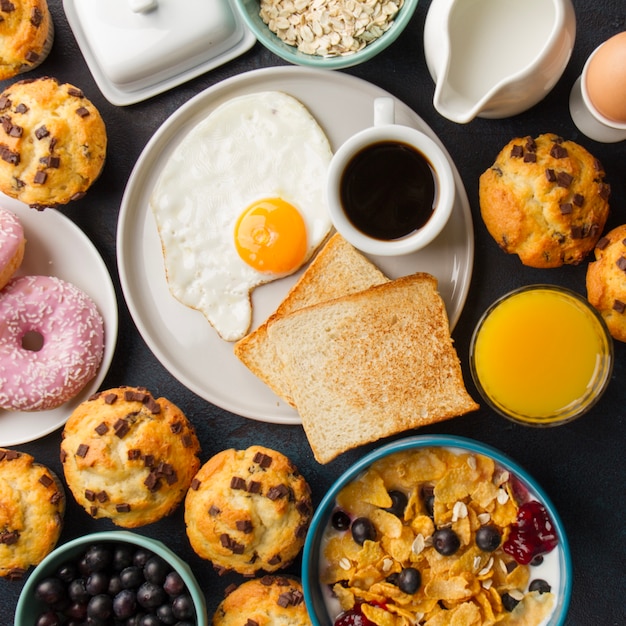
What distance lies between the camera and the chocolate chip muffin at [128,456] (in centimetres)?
227

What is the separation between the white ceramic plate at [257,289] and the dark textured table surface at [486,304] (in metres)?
0.09

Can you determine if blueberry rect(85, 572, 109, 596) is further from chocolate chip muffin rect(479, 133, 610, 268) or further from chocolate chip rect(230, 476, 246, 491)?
chocolate chip muffin rect(479, 133, 610, 268)

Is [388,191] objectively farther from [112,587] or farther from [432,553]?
→ [112,587]

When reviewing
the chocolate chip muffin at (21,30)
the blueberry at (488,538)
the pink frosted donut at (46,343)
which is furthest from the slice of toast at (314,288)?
the chocolate chip muffin at (21,30)

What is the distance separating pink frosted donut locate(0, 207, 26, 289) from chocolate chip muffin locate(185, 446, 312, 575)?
3.00ft

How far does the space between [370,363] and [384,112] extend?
30.9 inches

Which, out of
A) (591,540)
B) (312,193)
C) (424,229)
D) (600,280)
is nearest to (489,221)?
(424,229)

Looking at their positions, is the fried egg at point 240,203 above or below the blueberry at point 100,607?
above

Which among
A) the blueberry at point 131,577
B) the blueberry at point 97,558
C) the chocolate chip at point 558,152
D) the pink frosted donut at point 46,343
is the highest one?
the chocolate chip at point 558,152

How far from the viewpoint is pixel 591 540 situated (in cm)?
243

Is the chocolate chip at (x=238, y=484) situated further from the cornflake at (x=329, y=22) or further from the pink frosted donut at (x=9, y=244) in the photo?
the cornflake at (x=329, y=22)

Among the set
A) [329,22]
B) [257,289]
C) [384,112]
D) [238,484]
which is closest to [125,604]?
[238,484]

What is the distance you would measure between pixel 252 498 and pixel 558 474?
103 centimetres

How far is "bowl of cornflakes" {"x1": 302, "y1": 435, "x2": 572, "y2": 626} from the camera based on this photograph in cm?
214
